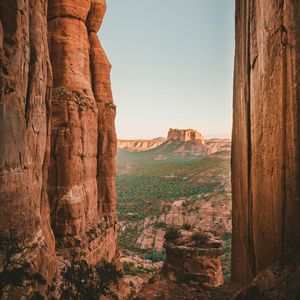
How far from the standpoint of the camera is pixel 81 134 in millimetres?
20859

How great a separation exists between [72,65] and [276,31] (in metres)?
17.6

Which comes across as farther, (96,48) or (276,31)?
(96,48)

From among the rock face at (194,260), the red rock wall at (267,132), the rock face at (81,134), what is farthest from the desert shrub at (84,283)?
the rock face at (81,134)

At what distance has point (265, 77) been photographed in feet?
19.6

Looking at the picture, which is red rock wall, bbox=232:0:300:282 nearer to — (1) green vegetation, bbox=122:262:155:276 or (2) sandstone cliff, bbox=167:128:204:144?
(1) green vegetation, bbox=122:262:155:276

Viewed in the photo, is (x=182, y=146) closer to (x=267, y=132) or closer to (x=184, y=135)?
(x=184, y=135)

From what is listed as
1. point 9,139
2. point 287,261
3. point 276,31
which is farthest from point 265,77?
point 9,139

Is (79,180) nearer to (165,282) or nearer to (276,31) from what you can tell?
(165,282)

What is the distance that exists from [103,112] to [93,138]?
10.3 ft

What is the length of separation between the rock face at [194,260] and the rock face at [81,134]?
244 inches

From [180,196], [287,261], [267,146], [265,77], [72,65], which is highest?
[72,65]

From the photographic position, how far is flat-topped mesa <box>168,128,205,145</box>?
174100 millimetres

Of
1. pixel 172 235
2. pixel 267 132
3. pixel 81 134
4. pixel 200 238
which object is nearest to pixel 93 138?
pixel 81 134

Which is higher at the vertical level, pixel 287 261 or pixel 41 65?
pixel 41 65
